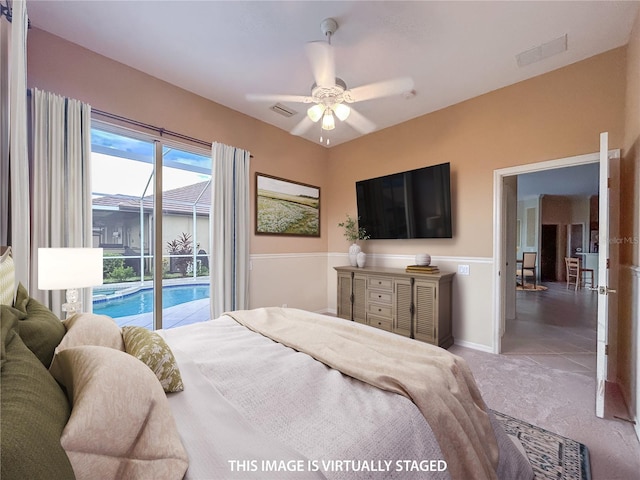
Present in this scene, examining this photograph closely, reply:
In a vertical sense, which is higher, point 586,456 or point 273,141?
point 273,141

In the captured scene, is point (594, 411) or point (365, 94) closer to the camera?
point (594, 411)

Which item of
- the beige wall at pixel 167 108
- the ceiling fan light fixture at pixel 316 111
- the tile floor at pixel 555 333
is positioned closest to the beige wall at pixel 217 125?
the beige wall at pixel 167 108

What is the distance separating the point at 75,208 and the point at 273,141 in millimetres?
2537

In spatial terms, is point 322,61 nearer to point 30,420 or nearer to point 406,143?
point 30,420

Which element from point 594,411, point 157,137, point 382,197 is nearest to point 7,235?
point 157,137

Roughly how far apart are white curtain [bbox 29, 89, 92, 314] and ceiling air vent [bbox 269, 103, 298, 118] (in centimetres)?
192

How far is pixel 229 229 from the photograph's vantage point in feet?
11.2

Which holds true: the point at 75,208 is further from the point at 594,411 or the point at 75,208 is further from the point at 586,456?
the point at 594,411

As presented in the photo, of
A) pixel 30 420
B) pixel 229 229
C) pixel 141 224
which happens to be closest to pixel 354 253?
pixel 229 229

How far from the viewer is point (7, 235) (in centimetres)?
202

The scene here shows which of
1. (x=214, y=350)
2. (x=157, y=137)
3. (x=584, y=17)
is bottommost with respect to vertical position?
(x=214, y=350)

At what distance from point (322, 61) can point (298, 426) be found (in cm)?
213

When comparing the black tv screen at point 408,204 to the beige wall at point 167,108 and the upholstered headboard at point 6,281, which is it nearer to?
the beige wall at point 167,108

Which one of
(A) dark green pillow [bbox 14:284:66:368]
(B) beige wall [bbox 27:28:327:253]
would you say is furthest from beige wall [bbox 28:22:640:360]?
(A) dark green pillow [bbox 14:284:66:368]
